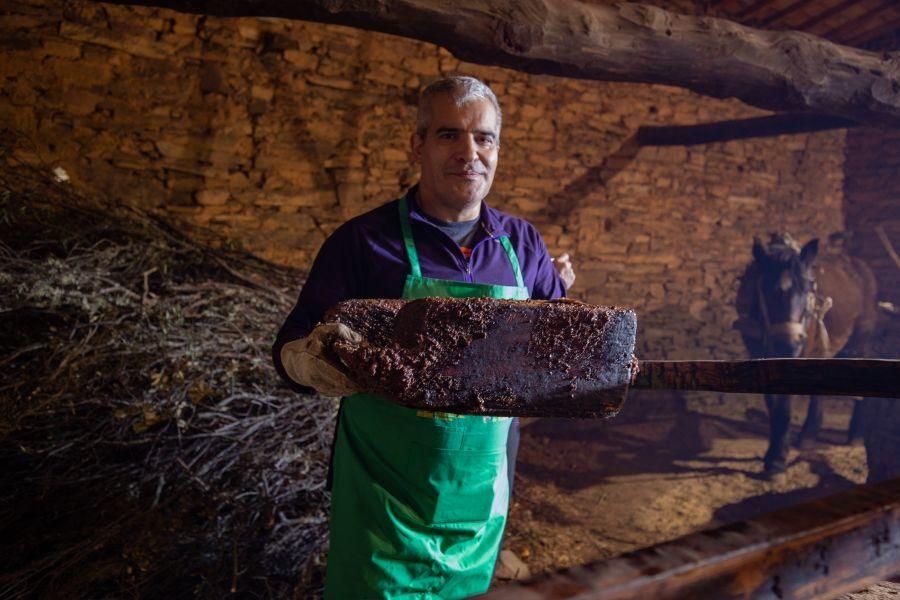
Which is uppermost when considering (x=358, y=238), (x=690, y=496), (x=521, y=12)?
(x=521, y=12)

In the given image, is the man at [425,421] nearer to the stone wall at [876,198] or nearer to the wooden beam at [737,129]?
the wooden beam at [737,129]

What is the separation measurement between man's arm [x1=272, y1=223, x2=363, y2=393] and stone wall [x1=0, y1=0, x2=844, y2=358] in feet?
9.17

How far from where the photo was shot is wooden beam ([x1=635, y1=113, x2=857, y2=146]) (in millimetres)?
4645

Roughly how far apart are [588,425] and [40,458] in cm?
435

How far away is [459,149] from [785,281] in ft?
14.3

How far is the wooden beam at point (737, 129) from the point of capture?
4645 millimetres

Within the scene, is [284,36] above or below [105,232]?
above

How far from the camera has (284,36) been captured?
4.06 meters

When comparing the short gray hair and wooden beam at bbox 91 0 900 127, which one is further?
wooden beam at bbox 91 0 900 127

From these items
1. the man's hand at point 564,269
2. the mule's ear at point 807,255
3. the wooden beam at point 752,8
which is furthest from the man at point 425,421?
the wooden beam at point 752,8

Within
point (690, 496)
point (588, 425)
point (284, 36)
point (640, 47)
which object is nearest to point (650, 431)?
point (588, 425)

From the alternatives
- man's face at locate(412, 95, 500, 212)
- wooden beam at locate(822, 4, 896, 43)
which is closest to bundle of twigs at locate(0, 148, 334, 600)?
man's face at locate(412, 95, 500, 212)

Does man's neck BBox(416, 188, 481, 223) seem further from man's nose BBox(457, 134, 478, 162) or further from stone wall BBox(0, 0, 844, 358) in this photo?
stone wall BBox(0, 0, 844, 358)

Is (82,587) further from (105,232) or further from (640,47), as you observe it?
(640,47)
